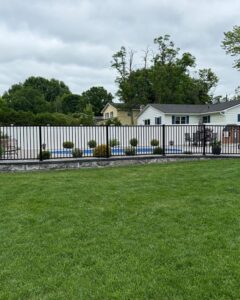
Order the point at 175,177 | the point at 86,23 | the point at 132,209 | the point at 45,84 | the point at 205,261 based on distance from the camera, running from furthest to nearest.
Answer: the point at 45,84 → the point at 86,23 → the point at 175,177 → the point at 132,209 → the point at 205,261

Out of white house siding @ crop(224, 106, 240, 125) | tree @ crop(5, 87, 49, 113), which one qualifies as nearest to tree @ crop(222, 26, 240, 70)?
white house siding @ crop(224, 106, 240, 125)

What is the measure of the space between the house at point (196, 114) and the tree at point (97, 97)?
35538mm

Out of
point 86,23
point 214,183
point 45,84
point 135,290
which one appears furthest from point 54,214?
point 45,84

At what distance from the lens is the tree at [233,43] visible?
31.6 meters

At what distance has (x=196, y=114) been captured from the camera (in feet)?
99.5

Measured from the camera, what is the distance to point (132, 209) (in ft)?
17.3

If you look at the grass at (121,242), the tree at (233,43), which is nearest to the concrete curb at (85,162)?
the grass at (121,242)

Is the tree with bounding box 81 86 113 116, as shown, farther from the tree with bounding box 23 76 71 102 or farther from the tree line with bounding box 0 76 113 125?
the tree with bounding box 23 76 71 102

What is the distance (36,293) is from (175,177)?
5835 millimetres

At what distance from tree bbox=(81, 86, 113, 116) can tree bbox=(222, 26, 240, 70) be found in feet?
120

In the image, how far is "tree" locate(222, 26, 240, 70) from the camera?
104ft

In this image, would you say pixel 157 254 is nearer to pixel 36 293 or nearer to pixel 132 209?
pixel 36 293

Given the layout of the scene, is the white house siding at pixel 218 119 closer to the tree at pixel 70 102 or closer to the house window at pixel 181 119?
the house window at pixel 181 119

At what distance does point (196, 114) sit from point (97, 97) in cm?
4081
